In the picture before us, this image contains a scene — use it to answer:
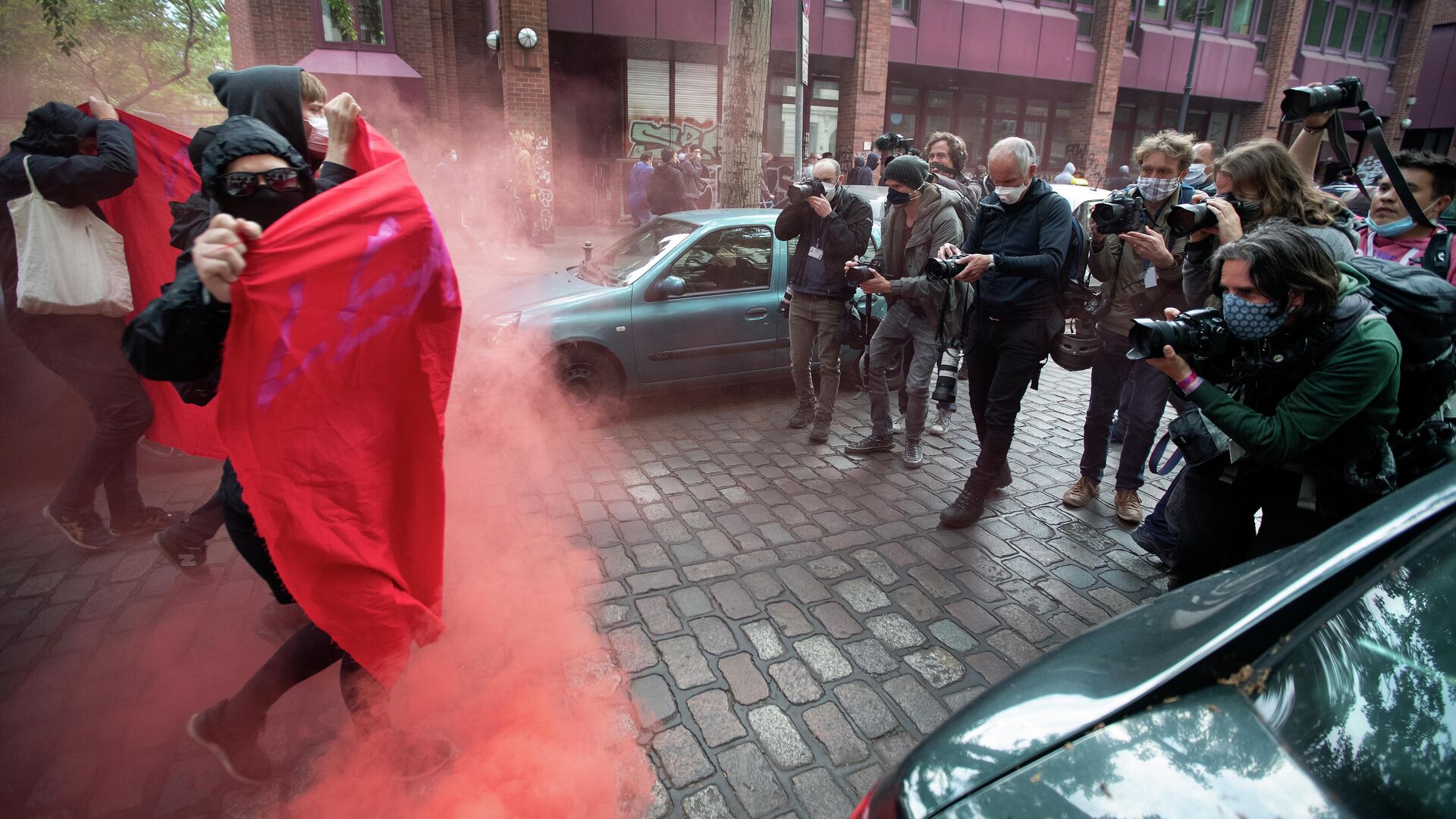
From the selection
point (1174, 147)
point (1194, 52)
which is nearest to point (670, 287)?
point (1174, 147)

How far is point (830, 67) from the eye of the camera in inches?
750

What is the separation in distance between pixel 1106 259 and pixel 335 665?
4.32m

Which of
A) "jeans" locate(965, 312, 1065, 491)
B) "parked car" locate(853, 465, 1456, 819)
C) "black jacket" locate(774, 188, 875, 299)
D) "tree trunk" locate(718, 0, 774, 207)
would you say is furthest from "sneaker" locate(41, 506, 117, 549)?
"tree trunk" locate(718, 0, 774, 207)

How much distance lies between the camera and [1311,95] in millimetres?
3215

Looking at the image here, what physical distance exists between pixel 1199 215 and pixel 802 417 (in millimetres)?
3134

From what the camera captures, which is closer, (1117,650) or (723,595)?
(1117,650)

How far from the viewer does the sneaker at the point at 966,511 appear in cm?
424

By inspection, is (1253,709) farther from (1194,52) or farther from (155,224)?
(1194,52)

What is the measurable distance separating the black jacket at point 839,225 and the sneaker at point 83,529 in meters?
4.19

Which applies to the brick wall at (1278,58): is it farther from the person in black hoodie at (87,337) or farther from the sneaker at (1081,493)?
the person in black hoodie at (87,337)

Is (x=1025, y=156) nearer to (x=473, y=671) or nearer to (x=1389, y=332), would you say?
(x=1389, y=332)

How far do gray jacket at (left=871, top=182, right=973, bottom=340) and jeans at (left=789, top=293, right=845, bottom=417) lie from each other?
474mm

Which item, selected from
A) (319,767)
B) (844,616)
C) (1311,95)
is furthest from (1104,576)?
(319,767)

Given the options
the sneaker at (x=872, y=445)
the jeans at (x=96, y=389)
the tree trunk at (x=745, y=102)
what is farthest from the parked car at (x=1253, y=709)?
the tree trunk at (x=745, y=102)
